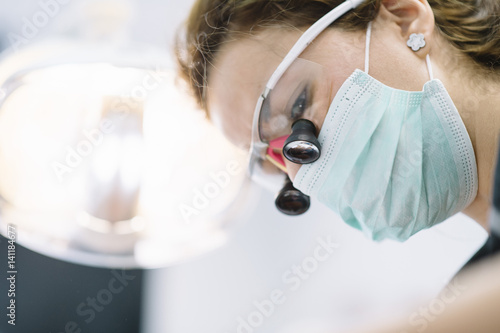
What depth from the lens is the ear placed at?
3.09 feet

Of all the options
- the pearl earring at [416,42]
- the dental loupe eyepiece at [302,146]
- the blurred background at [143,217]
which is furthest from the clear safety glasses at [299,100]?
the blurred background at [143,217]

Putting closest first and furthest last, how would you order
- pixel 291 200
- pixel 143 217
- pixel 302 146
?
pixel 302 146 < pixel 291 200 < pixel 143 217

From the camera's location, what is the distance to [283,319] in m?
1.60

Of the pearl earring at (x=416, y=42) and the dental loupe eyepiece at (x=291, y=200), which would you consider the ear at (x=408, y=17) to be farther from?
the dental loupe eyepiece at (x=291, y=200)

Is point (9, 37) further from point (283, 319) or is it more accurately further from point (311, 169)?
point (283, 319)

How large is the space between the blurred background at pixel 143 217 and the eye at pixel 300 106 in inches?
12.8

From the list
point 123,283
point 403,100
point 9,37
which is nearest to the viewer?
point 403,100

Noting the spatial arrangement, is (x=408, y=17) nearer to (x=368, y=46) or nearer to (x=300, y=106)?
(x=368, y=46)

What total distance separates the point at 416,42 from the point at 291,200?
46 cm

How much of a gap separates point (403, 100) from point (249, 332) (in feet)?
3.13

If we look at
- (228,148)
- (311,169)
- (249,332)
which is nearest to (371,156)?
(311,169)

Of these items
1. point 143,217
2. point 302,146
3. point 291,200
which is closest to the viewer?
point 302,146

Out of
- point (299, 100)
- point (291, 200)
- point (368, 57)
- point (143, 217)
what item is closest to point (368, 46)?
point (368, 57)

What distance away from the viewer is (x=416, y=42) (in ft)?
3.06
